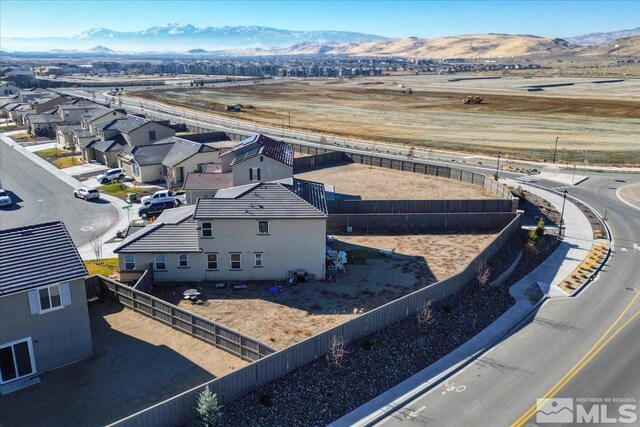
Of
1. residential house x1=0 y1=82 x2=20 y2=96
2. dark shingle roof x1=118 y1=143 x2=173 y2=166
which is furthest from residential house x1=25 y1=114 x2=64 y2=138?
residential house x1=0 y1=82 x2=20 y2=96

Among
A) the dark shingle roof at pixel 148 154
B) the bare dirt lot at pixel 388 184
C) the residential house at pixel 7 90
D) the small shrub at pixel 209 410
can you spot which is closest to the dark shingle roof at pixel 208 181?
the dark shingle roof at pixel 148 154

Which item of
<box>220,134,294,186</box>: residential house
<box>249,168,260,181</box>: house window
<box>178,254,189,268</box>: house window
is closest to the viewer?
<box>178,254,189,268</box>: house window

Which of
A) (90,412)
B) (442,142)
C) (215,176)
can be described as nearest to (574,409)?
(90,412)

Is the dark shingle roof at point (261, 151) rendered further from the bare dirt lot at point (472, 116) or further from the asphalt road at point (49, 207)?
the bare dirt lot at point (472, 116)

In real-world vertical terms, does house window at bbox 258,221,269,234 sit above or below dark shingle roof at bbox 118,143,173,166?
below

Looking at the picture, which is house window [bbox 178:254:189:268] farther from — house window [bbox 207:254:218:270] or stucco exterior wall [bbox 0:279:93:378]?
stucco exterior wall [bbox 0:279:93:378]

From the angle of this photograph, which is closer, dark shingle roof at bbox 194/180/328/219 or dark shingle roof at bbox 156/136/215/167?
dark shingle roof at bbox 194/180/328/219
